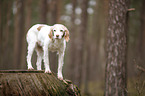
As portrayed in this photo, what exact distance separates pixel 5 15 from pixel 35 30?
14.9 m

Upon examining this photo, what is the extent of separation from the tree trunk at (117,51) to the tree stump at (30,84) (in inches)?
59.5

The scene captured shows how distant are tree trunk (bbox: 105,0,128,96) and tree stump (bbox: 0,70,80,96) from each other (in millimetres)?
1511

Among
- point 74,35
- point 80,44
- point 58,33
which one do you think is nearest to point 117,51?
point 58,33

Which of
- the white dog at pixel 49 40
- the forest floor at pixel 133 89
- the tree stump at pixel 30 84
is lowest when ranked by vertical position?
the forest floor at pixel 133 89

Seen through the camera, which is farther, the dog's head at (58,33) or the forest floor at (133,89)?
the forest floor at (133,89)

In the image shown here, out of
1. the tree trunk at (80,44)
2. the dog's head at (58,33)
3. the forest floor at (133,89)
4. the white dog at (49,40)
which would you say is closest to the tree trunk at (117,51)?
the forest floor at (133,89)

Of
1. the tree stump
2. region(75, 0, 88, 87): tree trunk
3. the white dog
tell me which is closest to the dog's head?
the white dog

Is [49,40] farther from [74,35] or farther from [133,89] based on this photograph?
[74,35]

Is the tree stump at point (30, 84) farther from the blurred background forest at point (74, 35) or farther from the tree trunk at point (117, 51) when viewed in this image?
the blurred background forest at point (74, 35)

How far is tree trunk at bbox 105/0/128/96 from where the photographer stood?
5.45 metres

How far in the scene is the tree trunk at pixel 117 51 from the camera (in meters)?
5.45

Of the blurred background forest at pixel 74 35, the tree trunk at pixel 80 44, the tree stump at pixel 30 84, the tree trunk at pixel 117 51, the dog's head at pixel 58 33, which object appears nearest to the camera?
the tree stump at pixel 30 84

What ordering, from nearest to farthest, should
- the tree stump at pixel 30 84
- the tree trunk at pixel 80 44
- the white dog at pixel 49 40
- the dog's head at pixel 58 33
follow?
1. the tree stump at pixel 30 84
2. the dog's head at pixel 58 33
3. the white dog at pixel 49 40
4. the tree trunk at pixel 80 44

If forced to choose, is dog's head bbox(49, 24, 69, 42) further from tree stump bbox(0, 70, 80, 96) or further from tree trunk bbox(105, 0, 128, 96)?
tree trunk bbox(105, 0, 128, 96)
